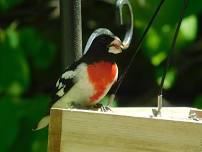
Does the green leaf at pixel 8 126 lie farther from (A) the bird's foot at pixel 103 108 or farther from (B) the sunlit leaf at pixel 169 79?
(A) the bird's foot at pixel 103 108

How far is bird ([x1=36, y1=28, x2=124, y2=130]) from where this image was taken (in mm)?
1560

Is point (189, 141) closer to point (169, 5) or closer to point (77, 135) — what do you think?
point (77, 135)

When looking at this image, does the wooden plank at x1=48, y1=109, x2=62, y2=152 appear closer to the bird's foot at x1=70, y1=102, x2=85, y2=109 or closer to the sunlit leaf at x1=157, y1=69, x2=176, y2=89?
the bird's foot at x1=70, y1=102, x2=85, y2=109

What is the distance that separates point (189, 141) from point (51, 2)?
2045 millimetres

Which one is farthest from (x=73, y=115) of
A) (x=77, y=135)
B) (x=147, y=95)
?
(x=147, y=95)

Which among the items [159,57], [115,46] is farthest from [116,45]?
[159,57]

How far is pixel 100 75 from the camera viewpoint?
1.57 m

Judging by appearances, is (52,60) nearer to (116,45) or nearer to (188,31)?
(188,31)

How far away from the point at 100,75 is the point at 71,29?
0.13 metres

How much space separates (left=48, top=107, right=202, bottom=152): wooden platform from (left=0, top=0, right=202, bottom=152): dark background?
Answer: 22.1 inches

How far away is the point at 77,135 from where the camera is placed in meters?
1.40

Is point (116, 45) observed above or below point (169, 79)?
above

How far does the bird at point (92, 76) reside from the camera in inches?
61.4

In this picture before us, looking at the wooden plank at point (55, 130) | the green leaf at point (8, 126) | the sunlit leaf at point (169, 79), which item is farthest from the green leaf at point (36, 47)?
the wooden plank at point (55, 130)
